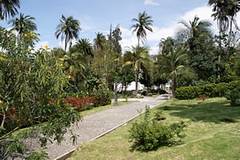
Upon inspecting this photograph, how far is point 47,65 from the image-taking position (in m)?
5.51

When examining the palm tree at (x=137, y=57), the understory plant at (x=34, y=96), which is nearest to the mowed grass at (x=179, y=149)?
the understory plant at (x=34, y=96)

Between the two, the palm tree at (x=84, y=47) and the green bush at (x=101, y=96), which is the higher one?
the palm tree at (x=84, y=47)

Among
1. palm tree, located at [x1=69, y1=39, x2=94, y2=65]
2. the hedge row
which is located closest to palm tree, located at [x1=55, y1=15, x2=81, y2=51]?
palm tree, located at [x1=69, y1=39, x2=94, y2=65]

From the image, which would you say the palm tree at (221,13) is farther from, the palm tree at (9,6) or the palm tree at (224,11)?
the palm tree at (9,6)

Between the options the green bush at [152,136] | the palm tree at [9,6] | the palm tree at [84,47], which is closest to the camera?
the green bush at [152,136]

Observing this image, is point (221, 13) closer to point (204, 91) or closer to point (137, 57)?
point (137, 57)

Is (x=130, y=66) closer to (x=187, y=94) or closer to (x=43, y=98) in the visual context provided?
(x=187, y=94)

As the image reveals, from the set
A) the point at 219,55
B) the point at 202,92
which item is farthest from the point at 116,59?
the point at 202,92

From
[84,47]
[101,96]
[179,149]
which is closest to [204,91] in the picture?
[101,96]

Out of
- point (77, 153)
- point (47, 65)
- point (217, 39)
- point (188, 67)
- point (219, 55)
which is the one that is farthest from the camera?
point (217, 39)

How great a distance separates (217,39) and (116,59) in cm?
1389

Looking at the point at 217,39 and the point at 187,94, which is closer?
the point at 187,94

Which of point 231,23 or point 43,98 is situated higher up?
point 231,23

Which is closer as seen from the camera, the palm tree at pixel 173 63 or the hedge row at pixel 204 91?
the hedge row at pixel 204 91
